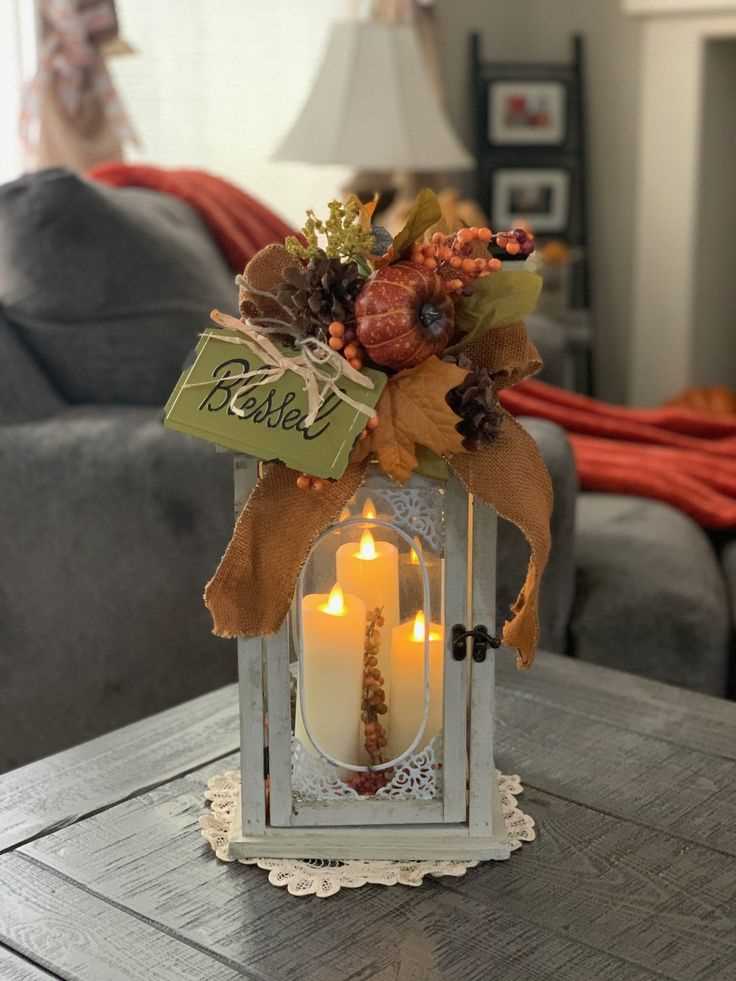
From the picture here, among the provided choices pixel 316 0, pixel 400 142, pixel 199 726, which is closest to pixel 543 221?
pixel 316 0

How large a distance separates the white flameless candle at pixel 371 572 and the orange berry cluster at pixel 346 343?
12 cm

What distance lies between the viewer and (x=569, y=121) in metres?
4.05

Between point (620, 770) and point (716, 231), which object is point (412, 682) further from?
point (716, 231)

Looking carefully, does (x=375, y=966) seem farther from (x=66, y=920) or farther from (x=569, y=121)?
(x=569, y=121)

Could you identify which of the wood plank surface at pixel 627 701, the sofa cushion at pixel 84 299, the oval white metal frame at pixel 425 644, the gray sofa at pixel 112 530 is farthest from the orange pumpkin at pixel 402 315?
the sofa cushion at pixel 84 299

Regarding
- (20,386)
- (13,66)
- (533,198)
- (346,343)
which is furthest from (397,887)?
(533,198)

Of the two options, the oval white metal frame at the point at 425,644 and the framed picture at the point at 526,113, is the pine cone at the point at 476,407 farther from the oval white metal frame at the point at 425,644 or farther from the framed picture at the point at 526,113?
the framed picture at the point at 526,113

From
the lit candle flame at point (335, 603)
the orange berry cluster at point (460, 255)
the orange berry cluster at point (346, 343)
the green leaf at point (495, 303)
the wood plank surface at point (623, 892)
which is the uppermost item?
the orange berry cluster at point (460, 255)

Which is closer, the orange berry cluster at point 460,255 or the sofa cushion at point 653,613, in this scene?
the orange berry cluster at point 460,255

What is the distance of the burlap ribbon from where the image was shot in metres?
0.84

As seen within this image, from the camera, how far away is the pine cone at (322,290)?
808 mm

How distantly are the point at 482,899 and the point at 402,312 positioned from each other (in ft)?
1.23

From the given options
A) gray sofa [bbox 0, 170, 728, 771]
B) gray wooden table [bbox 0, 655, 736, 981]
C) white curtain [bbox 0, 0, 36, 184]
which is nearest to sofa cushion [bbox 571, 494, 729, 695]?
gray sofa [bbox 0, 170, 728, 771]

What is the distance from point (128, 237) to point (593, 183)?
97.2 inches
